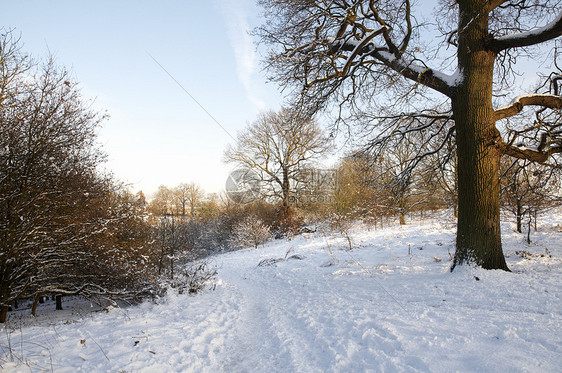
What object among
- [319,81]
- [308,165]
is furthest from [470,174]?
[308,165]

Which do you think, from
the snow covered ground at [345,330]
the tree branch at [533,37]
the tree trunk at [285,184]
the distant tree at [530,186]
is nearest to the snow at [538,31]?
the tree branch at [533,37]

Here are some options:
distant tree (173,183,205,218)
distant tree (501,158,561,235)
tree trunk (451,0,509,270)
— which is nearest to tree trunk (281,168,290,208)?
distant tree (501,158,561,235)

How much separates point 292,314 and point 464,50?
6844 millimetres

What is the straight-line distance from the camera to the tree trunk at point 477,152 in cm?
532

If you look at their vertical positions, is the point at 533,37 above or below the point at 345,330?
above

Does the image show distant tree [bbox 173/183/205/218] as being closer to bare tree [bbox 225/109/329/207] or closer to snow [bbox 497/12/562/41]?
bare tree [bbox 225/109/329/207]

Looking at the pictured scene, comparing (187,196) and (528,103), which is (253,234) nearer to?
(528,103)

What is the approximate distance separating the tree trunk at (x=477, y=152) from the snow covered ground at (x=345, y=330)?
59cm

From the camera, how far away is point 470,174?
215 inches

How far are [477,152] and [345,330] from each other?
15.0 ft

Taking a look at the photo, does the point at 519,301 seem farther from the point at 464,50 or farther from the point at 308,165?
the point at 308,165

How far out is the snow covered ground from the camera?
2789 mm

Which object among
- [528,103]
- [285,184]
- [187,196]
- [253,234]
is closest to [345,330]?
[528,103]

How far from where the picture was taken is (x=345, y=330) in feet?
12.4
